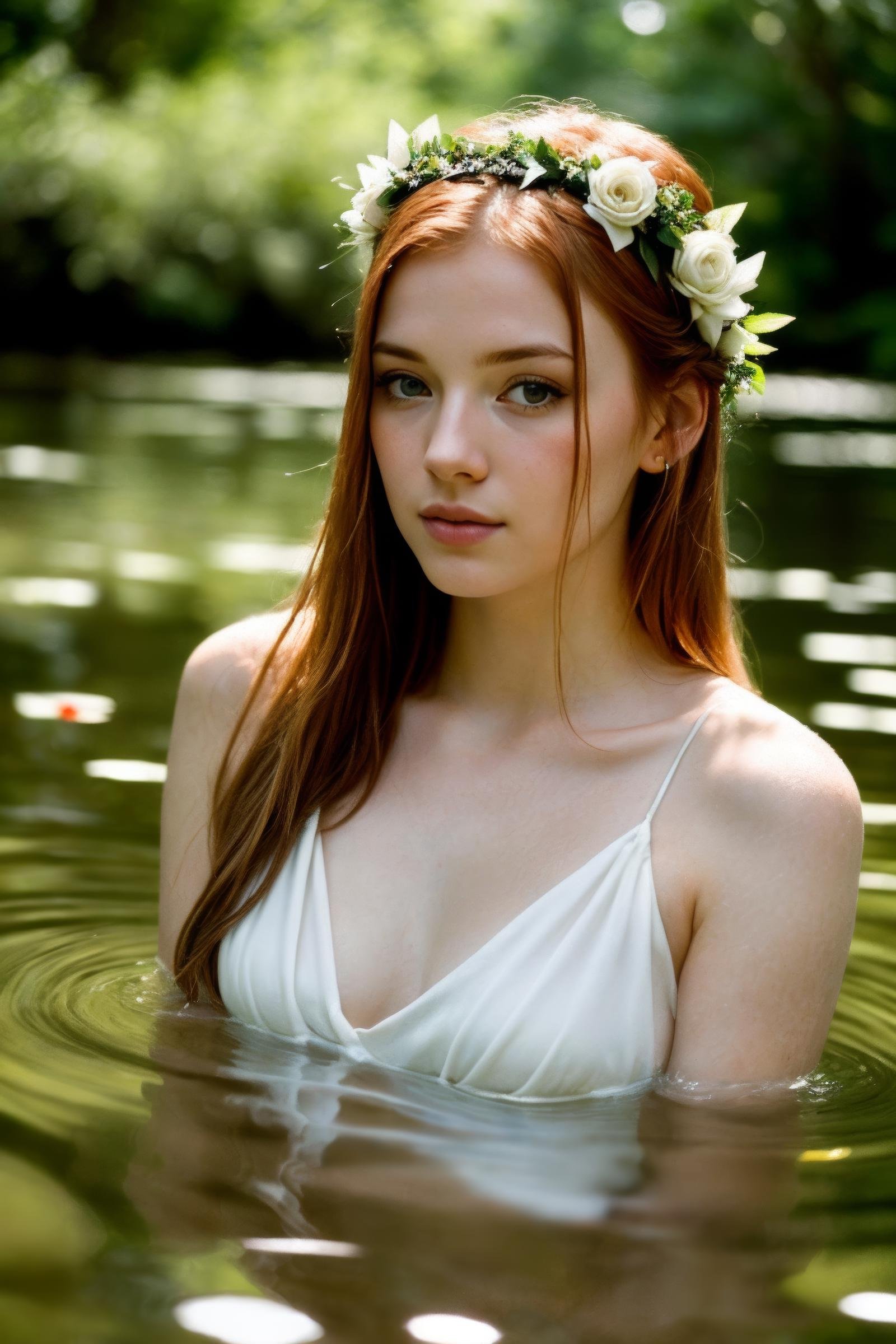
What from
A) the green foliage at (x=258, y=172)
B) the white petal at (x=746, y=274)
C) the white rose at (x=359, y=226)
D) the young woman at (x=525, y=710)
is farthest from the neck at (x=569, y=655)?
the green foliage at (x=258, y=172)

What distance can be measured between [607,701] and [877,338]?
24274 millimetres

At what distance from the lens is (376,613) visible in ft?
10.4

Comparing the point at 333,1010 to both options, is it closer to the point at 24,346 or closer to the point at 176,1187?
the point at 176,1187

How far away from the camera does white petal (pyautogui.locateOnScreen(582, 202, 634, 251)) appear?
2834mm

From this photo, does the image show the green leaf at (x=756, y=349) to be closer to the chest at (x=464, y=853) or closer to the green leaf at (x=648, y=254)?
the green leaf at (x=648, y=254)

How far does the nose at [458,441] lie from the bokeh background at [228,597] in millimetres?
816

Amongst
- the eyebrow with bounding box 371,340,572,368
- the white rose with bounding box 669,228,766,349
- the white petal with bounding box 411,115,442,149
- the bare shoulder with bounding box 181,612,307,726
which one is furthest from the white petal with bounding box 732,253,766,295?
the bare shoulder with bounding box 181,612,307,726

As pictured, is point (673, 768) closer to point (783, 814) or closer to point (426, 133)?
point (783, 814)

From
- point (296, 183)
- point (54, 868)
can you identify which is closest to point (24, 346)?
point (296, 183)

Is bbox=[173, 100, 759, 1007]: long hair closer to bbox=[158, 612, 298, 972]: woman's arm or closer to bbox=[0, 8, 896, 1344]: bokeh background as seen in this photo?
bbox=[158, 612, 298, 972]: woman's arm

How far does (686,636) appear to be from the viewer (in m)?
3.13

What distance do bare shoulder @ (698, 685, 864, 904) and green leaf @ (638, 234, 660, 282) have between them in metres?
0.70

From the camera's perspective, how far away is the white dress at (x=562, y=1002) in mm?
2812

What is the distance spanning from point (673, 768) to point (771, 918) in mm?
283
